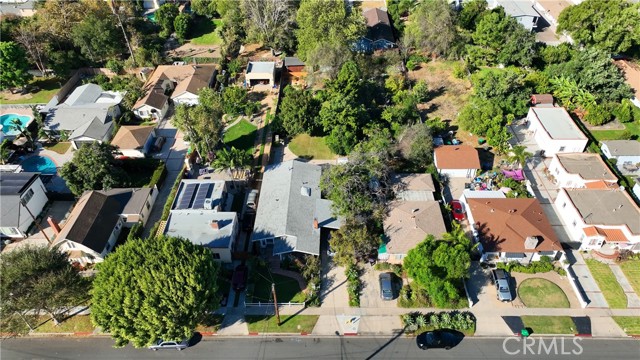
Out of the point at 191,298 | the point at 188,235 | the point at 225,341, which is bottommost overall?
the point at 225,341

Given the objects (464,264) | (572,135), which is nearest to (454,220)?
(464,264)

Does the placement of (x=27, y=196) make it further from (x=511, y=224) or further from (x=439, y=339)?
(x=511, y=224)

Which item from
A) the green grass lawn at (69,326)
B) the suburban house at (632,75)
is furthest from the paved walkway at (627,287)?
the green grass lawn at (69,326)

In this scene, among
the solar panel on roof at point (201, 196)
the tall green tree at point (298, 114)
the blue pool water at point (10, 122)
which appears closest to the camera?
the solar panel on roof at point (201, 196)

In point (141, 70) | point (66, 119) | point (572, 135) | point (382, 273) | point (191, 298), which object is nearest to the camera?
point (191, 298)

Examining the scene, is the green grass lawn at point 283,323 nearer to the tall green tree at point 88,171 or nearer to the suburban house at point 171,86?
the tall green tree at point 88,171

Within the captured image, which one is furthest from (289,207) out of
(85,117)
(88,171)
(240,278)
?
(85,117)

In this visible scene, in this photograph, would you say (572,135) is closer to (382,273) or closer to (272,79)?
(382,273)
